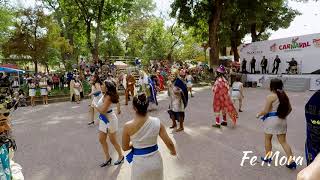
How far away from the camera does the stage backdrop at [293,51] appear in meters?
22.5

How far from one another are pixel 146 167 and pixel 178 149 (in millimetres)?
3895

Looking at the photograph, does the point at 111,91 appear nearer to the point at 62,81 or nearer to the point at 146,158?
the point at 146,158

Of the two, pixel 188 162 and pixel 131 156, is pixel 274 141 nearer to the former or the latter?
pixel 188 162

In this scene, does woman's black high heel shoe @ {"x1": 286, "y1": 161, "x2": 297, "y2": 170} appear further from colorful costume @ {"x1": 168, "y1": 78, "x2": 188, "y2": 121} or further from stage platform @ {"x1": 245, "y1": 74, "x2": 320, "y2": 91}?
stage platform @ {"x1": 245, "y1": 74, "x2": 320, "y2": 91}

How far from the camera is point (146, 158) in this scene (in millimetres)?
4055

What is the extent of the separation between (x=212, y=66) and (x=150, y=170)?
26311mm

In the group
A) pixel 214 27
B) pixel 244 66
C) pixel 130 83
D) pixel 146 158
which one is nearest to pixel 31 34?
pixel 130 83

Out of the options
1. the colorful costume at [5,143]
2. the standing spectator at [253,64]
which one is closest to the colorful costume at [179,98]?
the colorful costume at [5,143]

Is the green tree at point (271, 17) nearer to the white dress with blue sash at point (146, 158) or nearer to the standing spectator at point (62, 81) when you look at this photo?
the standing spectator at point (62, 81)

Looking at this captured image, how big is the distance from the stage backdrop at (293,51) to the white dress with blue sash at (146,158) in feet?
69.1

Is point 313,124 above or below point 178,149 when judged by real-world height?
above

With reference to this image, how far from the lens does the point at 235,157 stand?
23.2 feet

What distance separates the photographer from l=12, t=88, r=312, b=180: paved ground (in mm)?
6258

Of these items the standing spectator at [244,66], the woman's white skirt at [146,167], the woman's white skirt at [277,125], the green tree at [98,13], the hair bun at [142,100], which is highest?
the green tree at [98,13]
